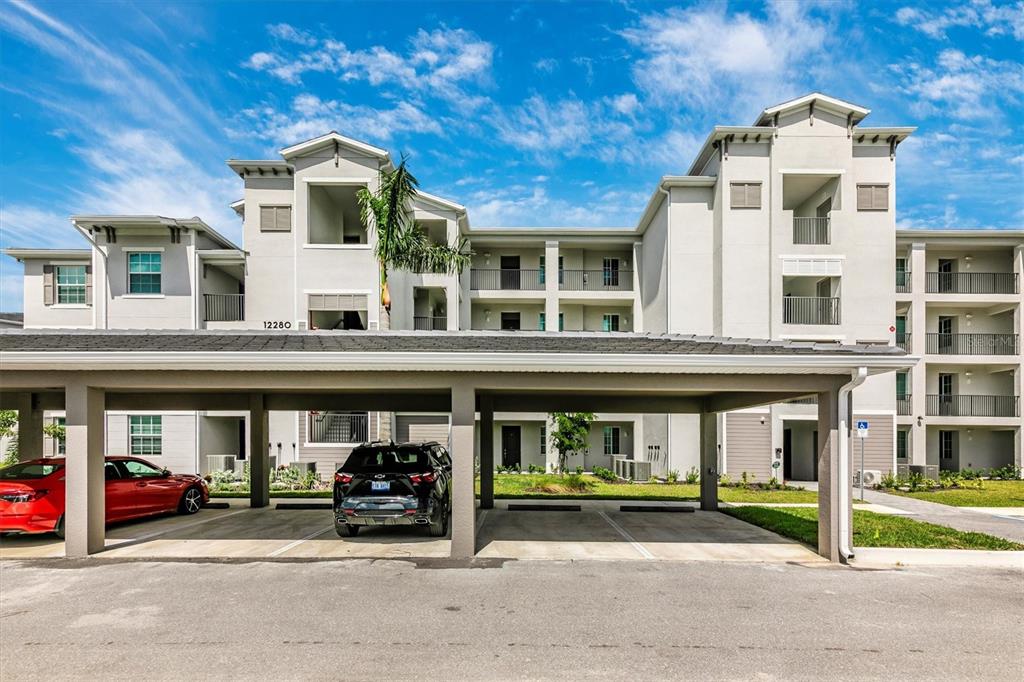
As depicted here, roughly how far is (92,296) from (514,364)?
21.8 meters

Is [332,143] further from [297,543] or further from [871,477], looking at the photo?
[871,477]

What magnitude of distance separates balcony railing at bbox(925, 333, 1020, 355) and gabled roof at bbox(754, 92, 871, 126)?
425 inches

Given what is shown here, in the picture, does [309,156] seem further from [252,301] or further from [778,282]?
[778,282]

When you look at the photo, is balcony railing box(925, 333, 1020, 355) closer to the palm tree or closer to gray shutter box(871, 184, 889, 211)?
gray shutter box(871, 184, 889, 211)

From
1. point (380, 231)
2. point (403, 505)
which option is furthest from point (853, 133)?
point (403, 505)

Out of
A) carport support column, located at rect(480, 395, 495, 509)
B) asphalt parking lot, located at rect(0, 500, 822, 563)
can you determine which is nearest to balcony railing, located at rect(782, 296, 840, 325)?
asphalt parking lot, located at rect(0, 500, 822, 563)

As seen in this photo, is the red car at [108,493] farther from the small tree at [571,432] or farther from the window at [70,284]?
the window at [70,284]

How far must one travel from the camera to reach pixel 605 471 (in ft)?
77.2

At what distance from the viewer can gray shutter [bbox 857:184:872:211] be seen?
74.7 ft

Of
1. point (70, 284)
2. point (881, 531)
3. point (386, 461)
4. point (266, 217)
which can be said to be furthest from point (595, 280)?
point (70, 284)

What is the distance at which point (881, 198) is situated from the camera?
74.7 ft

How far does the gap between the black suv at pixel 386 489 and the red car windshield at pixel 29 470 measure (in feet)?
16.6

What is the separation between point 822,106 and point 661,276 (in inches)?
338

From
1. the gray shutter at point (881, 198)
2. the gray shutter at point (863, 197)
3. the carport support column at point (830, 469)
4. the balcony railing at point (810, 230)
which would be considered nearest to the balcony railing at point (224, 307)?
the carport support column at point (830, 469)
